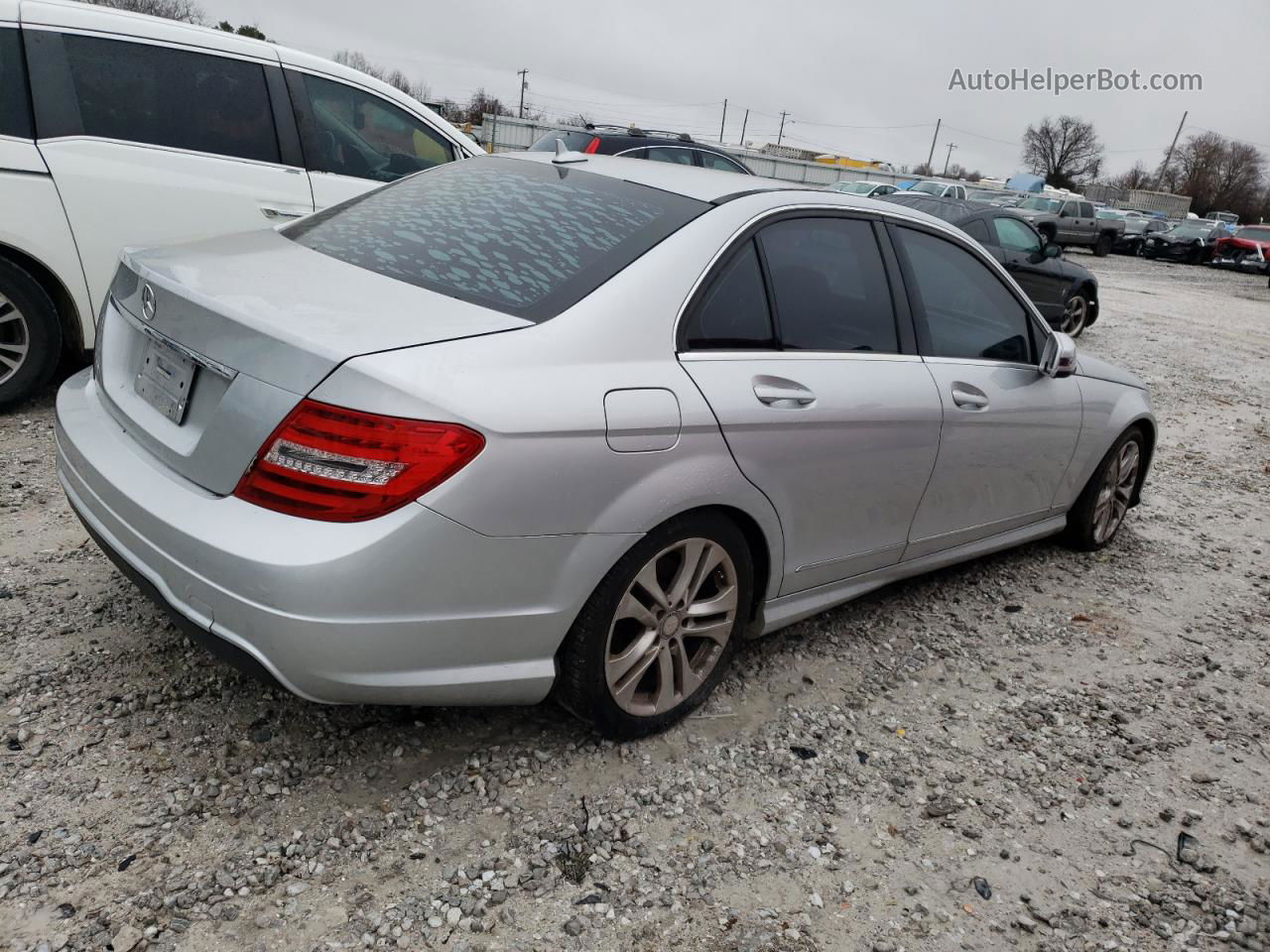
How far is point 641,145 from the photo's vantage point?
12.0 m

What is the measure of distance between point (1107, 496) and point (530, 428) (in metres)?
3.69

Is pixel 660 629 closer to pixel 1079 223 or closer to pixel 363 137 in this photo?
pixel 363 137

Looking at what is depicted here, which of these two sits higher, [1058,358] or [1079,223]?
[1058,358]

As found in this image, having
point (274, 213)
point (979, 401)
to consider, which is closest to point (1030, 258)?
point (979, 401)

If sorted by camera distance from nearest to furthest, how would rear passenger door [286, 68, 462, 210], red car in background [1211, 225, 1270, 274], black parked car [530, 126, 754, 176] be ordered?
rear passenger door [286, 68, 462, 210] → black parked car [530, 126, 754, 176] → red car in background [1211, 225, 1270, 274]

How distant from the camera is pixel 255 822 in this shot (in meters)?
2.34

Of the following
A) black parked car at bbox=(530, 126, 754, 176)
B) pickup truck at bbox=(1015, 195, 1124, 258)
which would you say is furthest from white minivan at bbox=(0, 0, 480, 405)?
pickup truck at bbox=(1015, 195, 1124, 258)

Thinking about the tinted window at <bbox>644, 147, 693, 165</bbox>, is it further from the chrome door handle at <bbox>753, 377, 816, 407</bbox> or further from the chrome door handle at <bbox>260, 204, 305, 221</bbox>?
the chrome door handle at <bbox>753, 377, 816, 407</bbox>

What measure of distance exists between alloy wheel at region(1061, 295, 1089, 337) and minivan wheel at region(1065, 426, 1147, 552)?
24.3ft

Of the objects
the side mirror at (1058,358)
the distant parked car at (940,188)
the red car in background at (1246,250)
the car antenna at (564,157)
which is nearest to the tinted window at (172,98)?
the car antenna at (564,157)

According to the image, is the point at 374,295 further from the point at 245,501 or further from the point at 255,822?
the point at 255,822

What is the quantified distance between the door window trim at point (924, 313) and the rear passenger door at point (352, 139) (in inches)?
105

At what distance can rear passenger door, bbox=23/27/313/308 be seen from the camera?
4633mm

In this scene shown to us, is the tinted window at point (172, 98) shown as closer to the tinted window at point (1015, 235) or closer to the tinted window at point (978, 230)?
the tinted window at point (978, 230)
